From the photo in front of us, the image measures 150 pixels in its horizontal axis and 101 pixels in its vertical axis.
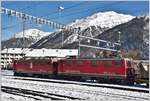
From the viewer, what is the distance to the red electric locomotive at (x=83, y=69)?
15.1m

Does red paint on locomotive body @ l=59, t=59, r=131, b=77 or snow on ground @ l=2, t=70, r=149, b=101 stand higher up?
red paint on locomotive body @ l=59, t=59, r=131, b=77

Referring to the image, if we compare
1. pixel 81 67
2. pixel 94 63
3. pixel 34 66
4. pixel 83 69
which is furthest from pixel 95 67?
pixel 34 66

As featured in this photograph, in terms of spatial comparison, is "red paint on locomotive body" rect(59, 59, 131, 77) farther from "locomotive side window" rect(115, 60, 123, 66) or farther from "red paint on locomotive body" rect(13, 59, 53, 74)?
"red paint on locomotive body" rect(13, 59, 53, 74)

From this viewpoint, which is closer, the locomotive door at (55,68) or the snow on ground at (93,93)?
the snow on ground at (93,93)

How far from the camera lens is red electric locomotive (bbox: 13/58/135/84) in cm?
1509

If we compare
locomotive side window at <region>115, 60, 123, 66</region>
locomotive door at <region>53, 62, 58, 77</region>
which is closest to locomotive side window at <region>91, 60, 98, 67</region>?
locomotive side window at <region>115, 60, 123, 66</region>

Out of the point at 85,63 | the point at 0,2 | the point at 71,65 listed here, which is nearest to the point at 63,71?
the point at 71,65

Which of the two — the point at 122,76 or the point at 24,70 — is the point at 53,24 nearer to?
the point at 122,76

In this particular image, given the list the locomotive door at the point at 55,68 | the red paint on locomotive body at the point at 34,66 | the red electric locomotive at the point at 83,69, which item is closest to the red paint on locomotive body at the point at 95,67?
the red electric locomotive at the point at 83,69

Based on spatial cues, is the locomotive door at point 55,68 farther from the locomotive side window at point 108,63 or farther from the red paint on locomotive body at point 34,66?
the locomotive side window at point 108,63

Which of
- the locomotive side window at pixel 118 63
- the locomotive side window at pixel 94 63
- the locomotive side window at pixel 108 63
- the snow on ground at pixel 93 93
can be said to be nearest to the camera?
the snow on ground at pixel 93 93

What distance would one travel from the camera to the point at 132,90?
11.9 metres

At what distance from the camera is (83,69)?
16875mm

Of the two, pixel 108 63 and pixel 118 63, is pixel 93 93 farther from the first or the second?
pixel 108 63
